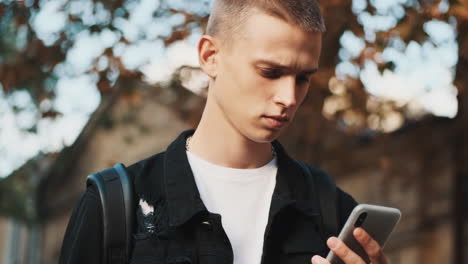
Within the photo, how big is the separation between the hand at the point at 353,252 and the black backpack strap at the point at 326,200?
23 centimetres

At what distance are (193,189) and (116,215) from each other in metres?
0.30

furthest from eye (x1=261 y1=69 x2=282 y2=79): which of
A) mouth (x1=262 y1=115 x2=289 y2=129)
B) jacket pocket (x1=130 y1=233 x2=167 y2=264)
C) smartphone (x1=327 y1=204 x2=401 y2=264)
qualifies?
jacket pocket (x1=130 y1=233 x2=167 y2=264)

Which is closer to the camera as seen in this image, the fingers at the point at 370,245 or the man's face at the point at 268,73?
the fingers at the point at 370,245

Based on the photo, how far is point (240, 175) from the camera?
116 inches

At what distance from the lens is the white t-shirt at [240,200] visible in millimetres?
2852

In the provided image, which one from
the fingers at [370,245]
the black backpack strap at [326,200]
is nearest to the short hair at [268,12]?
the black backpack strap at [326,200]

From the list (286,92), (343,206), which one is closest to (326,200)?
(343,206)

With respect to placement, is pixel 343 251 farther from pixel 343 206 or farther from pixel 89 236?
pixel 89 236

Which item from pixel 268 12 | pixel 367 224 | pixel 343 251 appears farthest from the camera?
pixel 268 12

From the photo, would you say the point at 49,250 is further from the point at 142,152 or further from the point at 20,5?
the point at 20,5

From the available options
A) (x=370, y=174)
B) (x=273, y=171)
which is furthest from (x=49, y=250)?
(x=273, y=171)

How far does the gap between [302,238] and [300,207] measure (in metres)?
0.11

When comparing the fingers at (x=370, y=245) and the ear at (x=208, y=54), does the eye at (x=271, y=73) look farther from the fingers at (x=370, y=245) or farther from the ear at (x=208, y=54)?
the fingers at (x=370, y=245)

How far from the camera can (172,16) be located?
28.4ft
